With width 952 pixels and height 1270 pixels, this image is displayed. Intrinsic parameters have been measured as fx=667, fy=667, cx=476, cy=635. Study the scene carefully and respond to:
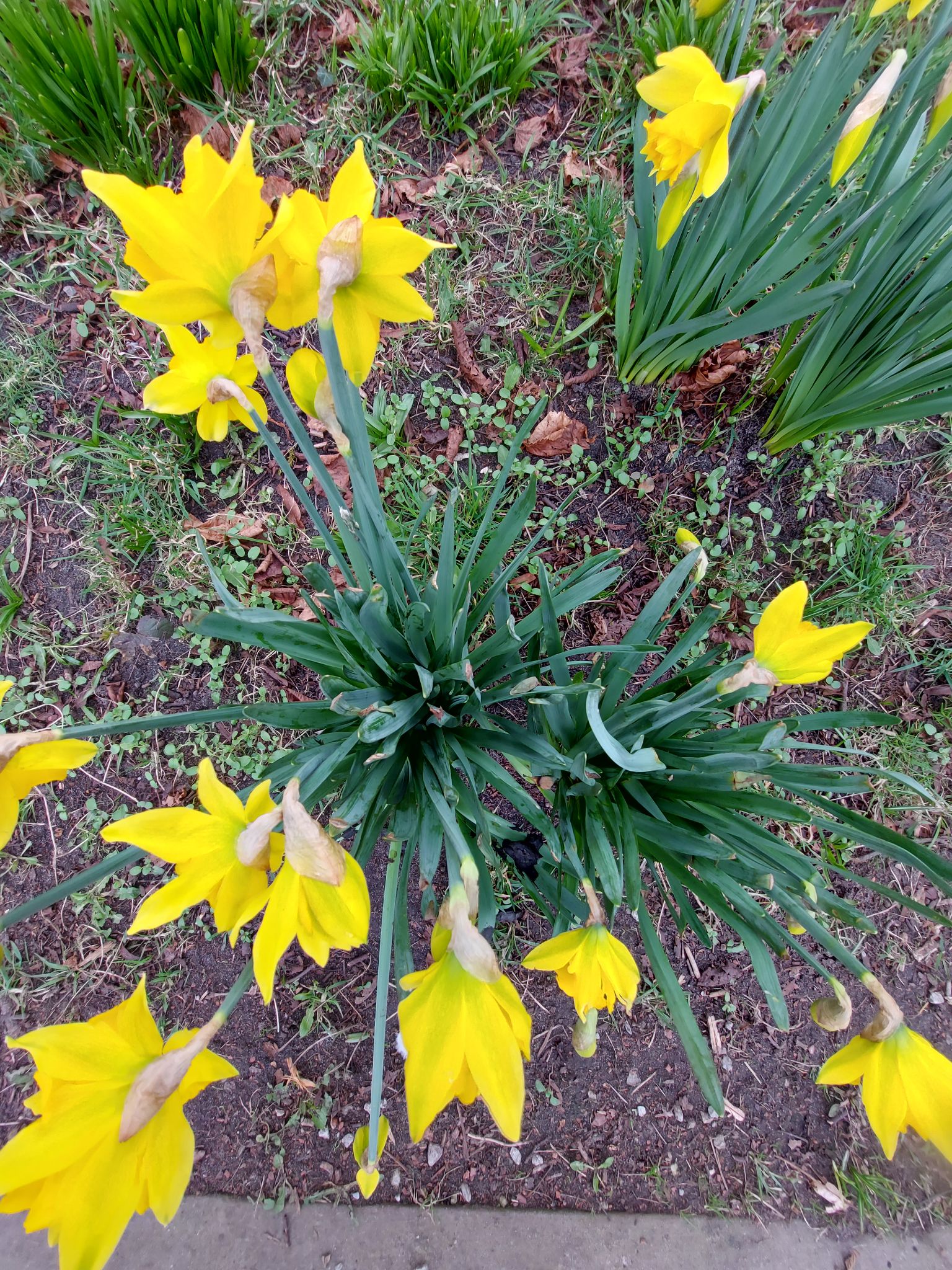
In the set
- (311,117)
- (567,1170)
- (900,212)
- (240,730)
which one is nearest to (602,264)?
(900,212)

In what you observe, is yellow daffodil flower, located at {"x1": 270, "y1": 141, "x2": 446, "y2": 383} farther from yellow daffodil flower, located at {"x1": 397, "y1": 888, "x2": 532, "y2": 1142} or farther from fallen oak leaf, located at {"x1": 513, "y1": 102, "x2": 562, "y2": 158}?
fallen oak leaf, located at {"x1": 513, "y1": 102, "x2": 562, "y2": 158}

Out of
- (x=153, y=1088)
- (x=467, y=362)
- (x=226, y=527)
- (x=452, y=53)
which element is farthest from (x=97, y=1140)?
(x=452, y=53)

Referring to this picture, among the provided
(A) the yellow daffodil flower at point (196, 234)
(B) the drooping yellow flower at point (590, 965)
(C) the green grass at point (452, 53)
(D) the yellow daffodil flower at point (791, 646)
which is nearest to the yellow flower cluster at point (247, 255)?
(A) the yellow daffodil flower at point (196, 234)

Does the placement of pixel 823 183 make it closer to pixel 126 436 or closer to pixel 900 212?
pixel 900 212

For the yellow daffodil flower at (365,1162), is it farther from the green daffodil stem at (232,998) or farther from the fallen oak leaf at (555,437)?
the fallen oak leaf at (555,437)

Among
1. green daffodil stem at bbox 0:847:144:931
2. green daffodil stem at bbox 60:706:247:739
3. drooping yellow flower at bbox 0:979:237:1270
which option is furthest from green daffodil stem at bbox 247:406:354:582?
drooping yellow flower at bbox 0:979:237:1270

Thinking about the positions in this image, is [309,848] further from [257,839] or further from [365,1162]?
[365,1162]

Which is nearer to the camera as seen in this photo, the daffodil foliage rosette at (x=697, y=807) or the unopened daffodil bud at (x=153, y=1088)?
Result: the unopened daffodil bud at (x=153, y=1088)
